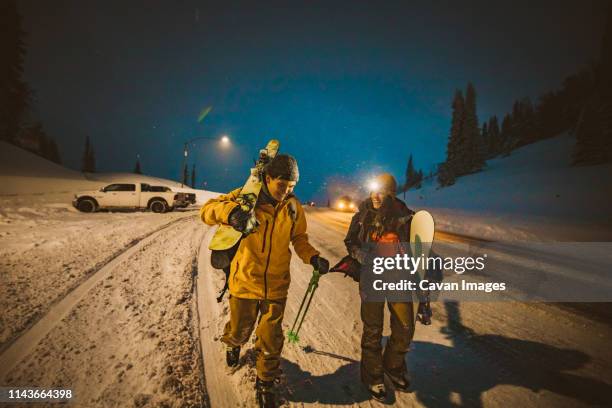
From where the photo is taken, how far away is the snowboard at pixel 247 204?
7.63 ft

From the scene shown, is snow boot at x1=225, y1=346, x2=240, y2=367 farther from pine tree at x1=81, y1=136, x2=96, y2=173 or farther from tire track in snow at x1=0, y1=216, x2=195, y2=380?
pine tree at x1=81, y1=136, x2=96, y2=173

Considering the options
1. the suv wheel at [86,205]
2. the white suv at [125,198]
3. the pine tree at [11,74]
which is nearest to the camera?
the suv wheel at [86,205]

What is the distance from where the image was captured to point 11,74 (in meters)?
31.5

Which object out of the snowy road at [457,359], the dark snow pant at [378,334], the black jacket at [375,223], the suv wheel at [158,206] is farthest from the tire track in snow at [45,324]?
the suv wheel at [158,206]

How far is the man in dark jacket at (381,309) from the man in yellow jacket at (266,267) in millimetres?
582

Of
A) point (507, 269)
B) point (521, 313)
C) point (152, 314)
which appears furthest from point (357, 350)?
point (507, 269)

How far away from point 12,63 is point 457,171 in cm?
6502

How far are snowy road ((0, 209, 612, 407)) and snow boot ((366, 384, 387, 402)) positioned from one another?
0.09m

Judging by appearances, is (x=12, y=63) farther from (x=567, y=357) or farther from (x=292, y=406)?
(x=567, y=357)

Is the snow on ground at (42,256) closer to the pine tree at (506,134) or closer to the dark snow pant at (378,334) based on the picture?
the dark snow pant at (378,334)

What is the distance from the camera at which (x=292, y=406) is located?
7.73 ft

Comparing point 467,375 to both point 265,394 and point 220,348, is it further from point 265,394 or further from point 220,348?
point 220,348

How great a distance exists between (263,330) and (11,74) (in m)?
48.2

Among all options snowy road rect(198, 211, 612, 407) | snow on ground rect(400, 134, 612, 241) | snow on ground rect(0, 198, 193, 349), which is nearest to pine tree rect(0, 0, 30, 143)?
snow on ground rect(0, 198, 193, 349)
